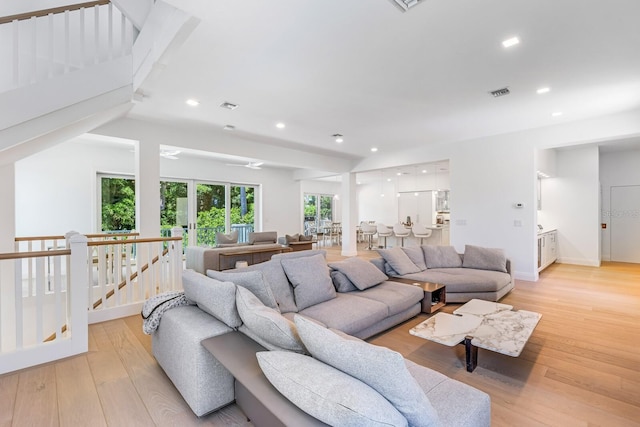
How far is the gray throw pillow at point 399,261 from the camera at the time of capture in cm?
Result: 420

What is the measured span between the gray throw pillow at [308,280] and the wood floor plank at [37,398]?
185 centimetres

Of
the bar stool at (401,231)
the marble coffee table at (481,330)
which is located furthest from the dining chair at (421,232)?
the marble coffee table at (481,330)

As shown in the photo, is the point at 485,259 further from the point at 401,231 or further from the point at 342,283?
the point at 401,231

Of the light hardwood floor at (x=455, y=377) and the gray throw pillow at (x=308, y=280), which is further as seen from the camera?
the gray throw pillow at (x=308, y=280)

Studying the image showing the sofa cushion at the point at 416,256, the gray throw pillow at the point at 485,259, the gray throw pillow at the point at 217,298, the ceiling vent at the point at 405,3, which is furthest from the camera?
the sofa cushion at the point at 416,256

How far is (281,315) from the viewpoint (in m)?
1.89

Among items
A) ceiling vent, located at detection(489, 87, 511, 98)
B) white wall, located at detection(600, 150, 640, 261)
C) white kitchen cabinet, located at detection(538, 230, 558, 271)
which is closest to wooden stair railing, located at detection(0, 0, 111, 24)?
ceiling vent, located at detection(489, 87, 511, 98)

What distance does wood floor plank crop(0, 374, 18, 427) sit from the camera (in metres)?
1.85

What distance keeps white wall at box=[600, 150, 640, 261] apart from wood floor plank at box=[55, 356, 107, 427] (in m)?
10.2

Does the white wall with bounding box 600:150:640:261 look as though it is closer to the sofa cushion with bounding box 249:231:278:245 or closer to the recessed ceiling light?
the recessed ceiling light

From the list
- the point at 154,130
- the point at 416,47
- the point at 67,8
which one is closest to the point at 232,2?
the point at 416,47

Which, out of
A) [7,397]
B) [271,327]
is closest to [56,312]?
[7,397]

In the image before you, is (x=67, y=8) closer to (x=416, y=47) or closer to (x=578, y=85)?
(x=416, y=47)

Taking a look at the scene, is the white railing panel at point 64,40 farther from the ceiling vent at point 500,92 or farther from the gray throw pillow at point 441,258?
the gray throw pillow at point 441,258
